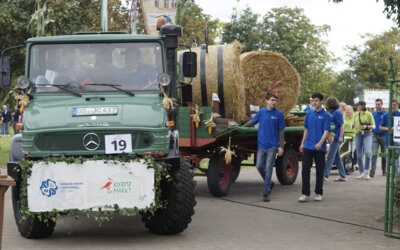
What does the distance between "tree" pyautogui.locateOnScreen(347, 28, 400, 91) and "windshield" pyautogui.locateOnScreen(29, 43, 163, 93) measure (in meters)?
48.1

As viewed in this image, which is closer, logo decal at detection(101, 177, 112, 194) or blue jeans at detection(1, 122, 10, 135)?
logo decal at detection(101, 177, 112, 194)

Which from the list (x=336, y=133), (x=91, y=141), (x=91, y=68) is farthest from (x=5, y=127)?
(x=91, y=141)

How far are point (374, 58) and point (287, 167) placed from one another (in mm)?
44515

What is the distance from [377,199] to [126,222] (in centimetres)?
461

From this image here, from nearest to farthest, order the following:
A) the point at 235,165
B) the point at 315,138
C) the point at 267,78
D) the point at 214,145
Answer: the point at 315,138, the point at 214,145, the point at 267,78, the point at 235,165

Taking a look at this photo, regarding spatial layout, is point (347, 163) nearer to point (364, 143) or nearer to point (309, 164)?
point (364, 143)

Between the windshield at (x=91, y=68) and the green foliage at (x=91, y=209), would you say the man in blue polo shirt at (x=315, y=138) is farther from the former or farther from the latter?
the green foliage at (x=91, y=209)

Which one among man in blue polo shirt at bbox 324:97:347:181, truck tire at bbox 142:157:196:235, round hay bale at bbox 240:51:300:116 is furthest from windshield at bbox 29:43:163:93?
man in blue polo shirt at bbox 324:97:347:181

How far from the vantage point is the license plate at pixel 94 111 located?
7980 mm

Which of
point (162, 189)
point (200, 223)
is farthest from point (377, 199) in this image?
point (162, 189)

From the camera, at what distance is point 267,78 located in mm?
13375

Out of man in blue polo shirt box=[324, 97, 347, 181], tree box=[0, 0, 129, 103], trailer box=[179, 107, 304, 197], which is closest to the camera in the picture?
trailer box=[179, 107, 304, 197]

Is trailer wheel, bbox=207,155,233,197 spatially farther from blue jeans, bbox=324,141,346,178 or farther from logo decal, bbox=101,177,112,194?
logo decal, bbox=101,177,112,194

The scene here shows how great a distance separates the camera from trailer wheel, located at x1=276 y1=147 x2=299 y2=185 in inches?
568
